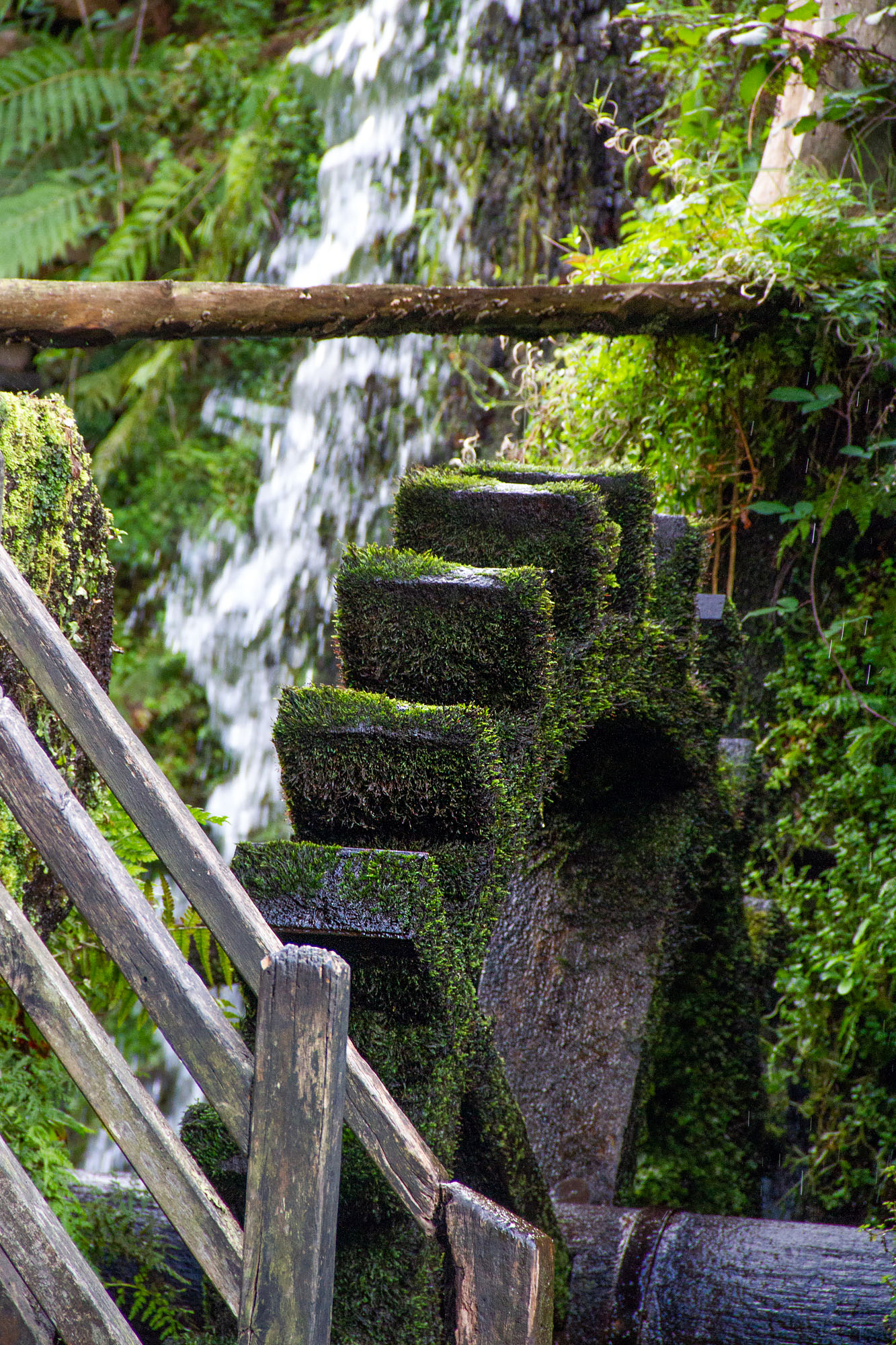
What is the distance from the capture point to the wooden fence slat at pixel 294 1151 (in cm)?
157

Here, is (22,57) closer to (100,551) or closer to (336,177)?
(336,177)

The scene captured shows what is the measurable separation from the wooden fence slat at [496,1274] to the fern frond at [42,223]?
6.93 m

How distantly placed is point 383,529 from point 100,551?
3.72 meters

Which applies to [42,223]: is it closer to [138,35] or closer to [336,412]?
[138,35]

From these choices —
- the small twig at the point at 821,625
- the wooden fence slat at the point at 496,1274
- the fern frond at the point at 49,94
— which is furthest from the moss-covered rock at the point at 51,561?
the fern frond at the point at 49,94

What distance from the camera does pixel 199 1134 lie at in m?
2.35

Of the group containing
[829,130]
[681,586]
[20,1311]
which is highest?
[829,130]

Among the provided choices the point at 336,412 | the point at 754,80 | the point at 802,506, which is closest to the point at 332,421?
the point at 336,412

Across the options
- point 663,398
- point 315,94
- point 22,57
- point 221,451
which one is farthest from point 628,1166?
point 22,57

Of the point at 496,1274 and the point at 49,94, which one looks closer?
the point at 496,1274

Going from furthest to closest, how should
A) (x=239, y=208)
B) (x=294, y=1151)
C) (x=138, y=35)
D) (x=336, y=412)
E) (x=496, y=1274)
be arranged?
(x=138, y=35), (x=239, y=208), (x=336, y=412), (x=496, y=1274), (x=294, y=1151)

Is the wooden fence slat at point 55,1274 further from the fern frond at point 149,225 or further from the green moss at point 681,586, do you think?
the fern frond at point 149,225

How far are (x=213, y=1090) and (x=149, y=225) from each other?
A: 23.6 feet

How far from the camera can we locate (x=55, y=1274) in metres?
1.63
